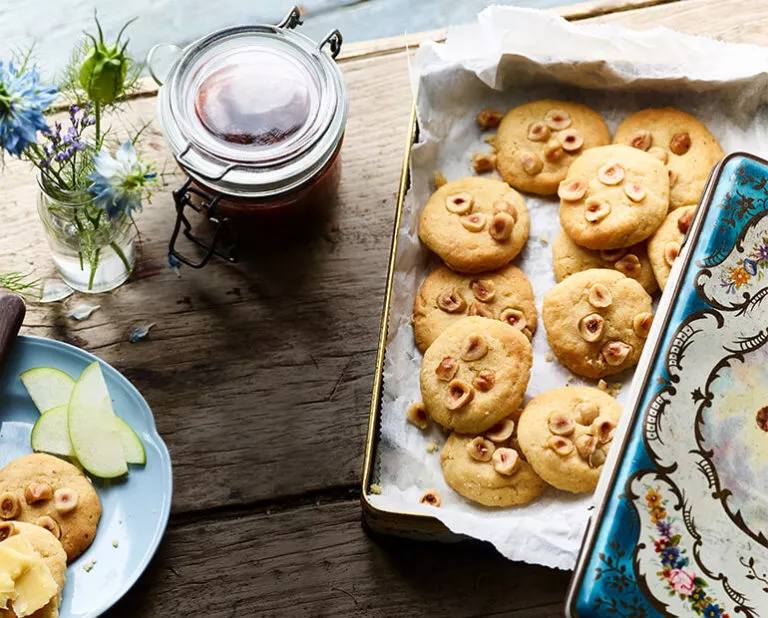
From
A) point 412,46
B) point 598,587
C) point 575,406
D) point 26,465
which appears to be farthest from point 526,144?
point 26,465

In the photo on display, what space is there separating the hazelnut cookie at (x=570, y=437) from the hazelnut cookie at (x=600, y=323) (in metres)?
0.07

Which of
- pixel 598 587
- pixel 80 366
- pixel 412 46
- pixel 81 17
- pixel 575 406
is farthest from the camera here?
pixel 81 17

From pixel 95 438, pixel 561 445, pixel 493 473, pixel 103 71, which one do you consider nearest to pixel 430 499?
pixel 493 473

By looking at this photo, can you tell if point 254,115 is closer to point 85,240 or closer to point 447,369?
point 85,240

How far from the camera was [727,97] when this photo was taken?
159cm

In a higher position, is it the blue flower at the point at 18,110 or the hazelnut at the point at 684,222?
the blue flower at the point at 18,110

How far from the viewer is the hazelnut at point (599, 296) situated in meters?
1.45

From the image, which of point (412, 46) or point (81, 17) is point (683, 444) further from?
point (81, 17)

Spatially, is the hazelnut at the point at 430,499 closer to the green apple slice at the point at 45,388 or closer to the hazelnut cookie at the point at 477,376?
the hazelnut cookie at the point at 477,376

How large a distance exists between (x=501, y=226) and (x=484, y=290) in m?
0.11

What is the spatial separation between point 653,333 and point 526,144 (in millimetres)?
481

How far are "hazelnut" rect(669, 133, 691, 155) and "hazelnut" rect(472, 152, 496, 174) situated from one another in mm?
297

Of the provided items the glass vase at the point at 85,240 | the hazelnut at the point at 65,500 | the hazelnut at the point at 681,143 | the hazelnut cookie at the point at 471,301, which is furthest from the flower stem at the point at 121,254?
the hazelnut at the point at 681,143

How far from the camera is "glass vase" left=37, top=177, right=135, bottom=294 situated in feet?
4.78
